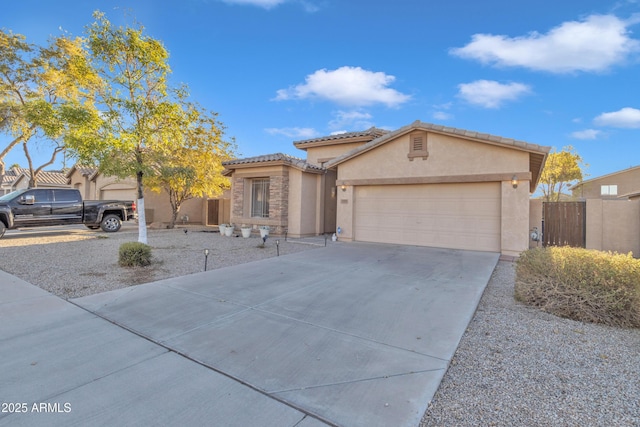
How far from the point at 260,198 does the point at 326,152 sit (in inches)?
183

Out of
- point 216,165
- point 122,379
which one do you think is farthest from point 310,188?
point 122,379

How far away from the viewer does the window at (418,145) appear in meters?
11.5

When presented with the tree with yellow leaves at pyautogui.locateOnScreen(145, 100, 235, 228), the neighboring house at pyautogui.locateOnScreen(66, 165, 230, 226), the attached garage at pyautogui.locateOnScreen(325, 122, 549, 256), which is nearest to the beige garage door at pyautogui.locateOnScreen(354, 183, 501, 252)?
the attached garage at pyautogui.locateOnScreen(325, 122, 549, 256)

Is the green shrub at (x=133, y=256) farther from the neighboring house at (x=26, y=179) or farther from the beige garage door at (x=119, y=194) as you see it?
the neighboring house at (x=26, y=179)

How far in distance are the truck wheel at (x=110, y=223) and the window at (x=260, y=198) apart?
6.85 metres

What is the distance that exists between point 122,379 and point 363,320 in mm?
2950

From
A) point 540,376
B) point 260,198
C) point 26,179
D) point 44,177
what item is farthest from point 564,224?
point 26,179

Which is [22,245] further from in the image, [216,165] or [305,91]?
[305,91]

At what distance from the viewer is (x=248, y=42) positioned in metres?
14.5

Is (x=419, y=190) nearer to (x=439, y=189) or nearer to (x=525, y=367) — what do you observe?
(x=439, y=189)

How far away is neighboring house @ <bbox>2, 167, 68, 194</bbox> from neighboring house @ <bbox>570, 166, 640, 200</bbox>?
5284 centimetres

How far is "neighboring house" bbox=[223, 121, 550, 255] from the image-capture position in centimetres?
1018

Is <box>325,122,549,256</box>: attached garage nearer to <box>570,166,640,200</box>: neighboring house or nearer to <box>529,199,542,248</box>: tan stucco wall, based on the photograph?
<box>529,199,542,248</box>: tan stucco wall

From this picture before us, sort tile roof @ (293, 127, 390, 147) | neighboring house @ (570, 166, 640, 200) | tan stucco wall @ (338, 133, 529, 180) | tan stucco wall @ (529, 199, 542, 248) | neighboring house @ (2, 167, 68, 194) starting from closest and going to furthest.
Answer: tan stucco wall @ (338, 133, 529, 180) < tan stucco wall @ (529, 199, 542, 248) < tile roof @ (293, 127, 390, 147) < neighboring house @ (570, 166, 640, 200) < neighboring house @ (2, 167, 68, 194)
